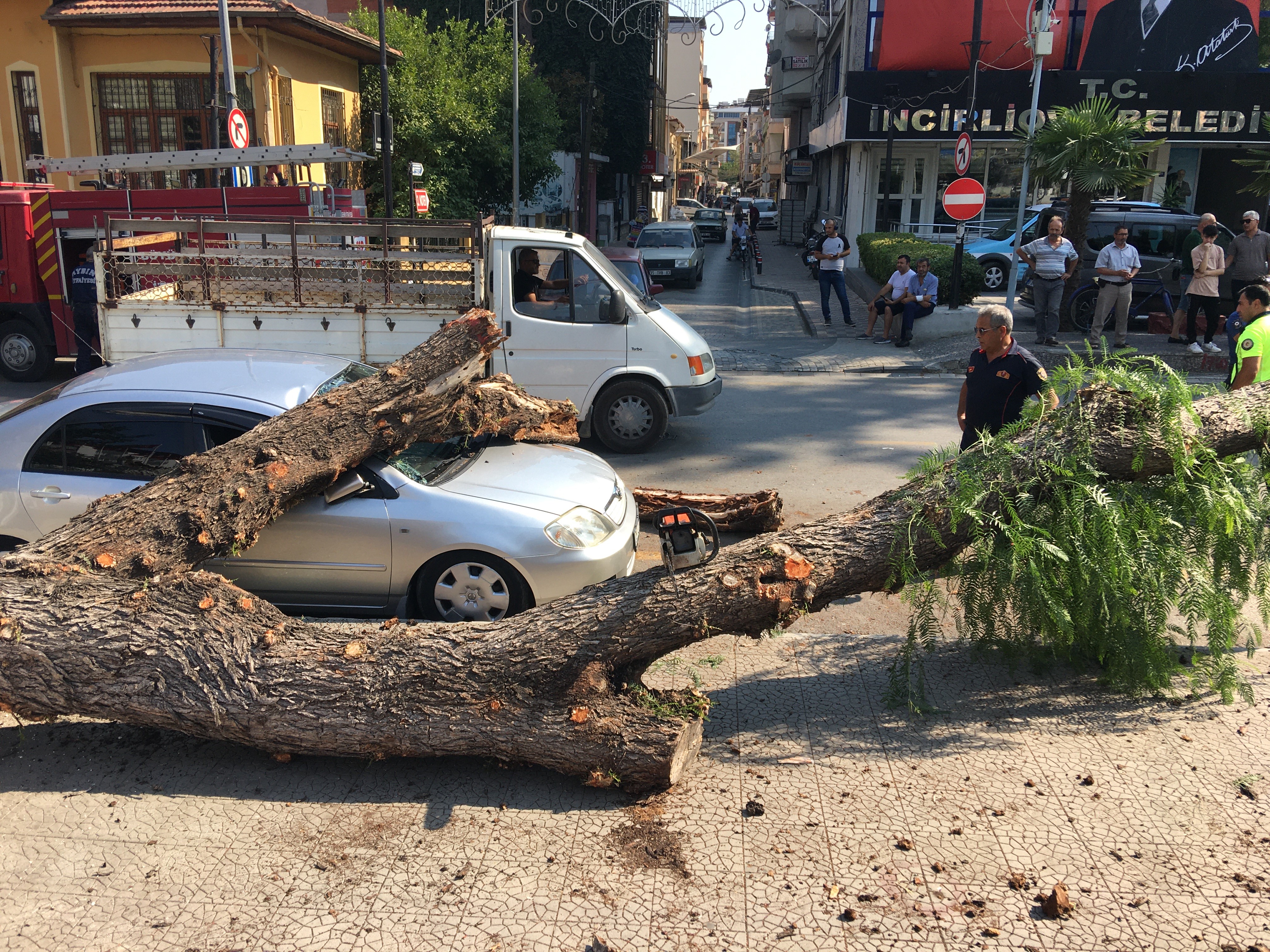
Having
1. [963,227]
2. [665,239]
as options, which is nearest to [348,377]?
[963,227]

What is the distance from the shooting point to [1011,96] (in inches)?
980

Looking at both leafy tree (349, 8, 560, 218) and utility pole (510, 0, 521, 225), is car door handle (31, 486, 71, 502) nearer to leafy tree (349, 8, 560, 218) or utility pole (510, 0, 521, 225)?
utility pole (510, 0, 521, 225)

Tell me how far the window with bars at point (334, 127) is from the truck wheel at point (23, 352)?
37.3 ft

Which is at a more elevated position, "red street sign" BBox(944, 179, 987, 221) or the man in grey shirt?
"red street sign" BBox(944, 179, 987, 221)

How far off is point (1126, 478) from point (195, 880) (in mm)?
4324

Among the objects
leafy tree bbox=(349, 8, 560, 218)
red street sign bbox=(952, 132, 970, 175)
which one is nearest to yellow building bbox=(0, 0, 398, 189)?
leafy tree bbox=(349, 8, 560, 218)

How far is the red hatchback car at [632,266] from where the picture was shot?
1539cm

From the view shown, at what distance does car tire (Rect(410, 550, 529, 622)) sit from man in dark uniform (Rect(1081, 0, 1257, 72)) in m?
25.7

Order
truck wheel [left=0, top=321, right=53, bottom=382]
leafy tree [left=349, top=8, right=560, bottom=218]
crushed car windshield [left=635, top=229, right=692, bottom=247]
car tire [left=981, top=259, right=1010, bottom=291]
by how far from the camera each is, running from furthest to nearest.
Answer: crushed car windshield [left=635, top=229, right=692, bottom=247]
leafy tree [left=349, top=8, right=560, bottom=218]
car tire [left=981, top=259, right=1010, bottom=291]
truck wheel [left=0, top=321, right=53, bottom=382]

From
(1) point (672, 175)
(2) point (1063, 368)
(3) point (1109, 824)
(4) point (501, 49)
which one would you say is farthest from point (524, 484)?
(1) point (672, 175)

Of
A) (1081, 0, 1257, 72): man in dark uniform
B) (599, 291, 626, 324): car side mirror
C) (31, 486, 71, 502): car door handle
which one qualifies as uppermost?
(1081, 0, 1257, 72): man in dark uniform

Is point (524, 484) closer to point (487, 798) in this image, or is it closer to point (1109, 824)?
point (487, 798)

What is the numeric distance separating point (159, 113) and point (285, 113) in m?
2.70

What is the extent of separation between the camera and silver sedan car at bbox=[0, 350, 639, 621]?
541cm
